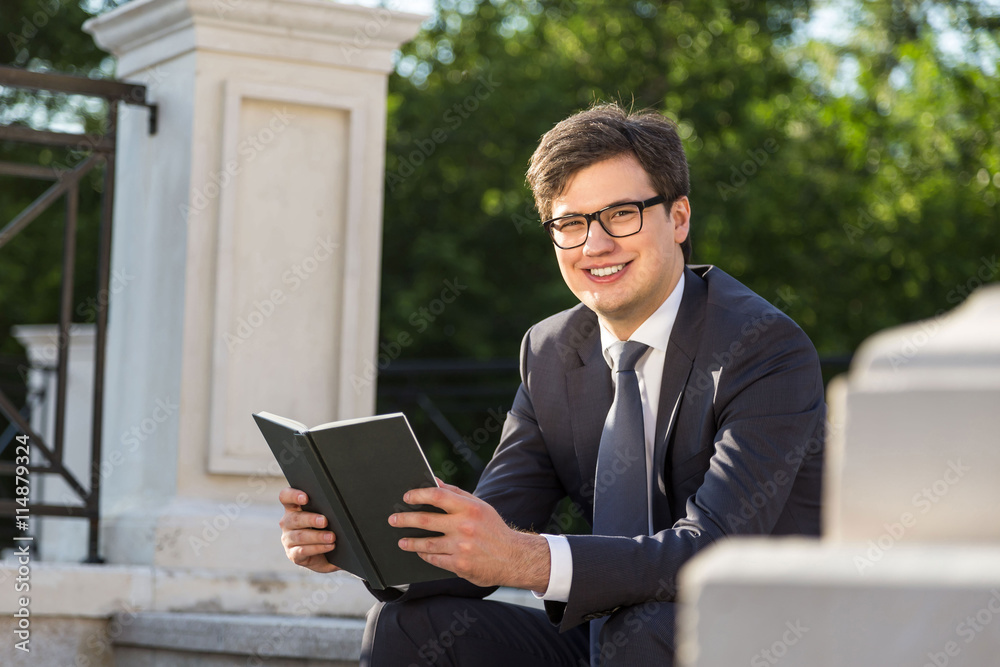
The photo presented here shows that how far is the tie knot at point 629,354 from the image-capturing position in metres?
2.97

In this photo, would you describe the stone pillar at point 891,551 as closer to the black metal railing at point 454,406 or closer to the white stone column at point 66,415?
the white stone column at point 66,415

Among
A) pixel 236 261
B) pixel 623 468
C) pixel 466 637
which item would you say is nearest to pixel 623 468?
pixel 623 468

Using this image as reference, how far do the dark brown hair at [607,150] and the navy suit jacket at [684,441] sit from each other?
0.95ft

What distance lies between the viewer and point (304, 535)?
2676 millimetres

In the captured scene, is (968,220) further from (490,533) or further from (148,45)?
(490,533)

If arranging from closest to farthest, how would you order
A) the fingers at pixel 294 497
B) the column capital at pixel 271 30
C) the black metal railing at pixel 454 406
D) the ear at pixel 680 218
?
the fingers at pixel 294 497, the ear at pixel 680 218, the column capital at pixel 271 30, the black metal railing at pixel 454 406

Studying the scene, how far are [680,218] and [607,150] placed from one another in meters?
0.30

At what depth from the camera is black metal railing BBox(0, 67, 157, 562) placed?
13.4 ft

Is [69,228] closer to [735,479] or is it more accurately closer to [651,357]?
[651,357]

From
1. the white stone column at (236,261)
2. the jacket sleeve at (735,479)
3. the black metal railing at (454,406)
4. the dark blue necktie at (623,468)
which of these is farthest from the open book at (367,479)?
the black metal railing at (454,406)

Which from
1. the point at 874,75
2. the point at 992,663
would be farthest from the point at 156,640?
the point at 874,75

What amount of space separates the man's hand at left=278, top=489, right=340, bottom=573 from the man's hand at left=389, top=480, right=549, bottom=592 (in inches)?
12.9

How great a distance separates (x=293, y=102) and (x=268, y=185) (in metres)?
0.32

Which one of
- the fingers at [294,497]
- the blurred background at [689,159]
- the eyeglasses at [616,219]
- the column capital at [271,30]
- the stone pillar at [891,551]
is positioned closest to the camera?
the stone pillar at [891,551]
